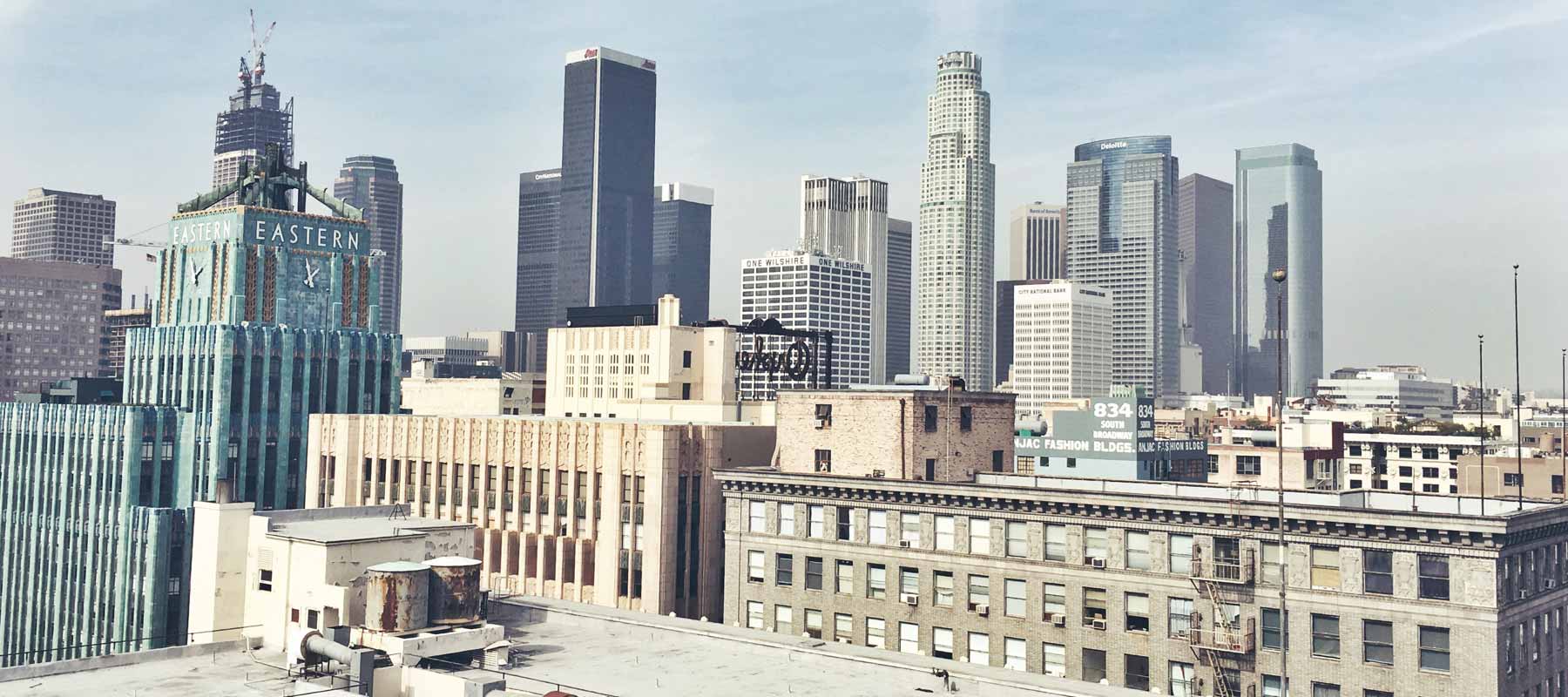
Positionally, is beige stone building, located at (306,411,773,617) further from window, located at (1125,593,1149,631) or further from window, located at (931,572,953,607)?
window, located at (1125,593,1149,631)

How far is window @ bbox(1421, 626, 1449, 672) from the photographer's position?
53.6m

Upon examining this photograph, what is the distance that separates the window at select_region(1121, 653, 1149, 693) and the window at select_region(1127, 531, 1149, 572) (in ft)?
14.4

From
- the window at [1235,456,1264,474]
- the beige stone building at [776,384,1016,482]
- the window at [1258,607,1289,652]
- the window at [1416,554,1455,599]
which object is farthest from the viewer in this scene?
the window at [1235,456,1264,474]

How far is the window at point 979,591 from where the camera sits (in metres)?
67.2

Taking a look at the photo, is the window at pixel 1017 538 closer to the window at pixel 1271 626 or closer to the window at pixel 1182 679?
the window at pixel 1182 679

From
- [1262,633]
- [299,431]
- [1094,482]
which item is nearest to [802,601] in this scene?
[1094,482]

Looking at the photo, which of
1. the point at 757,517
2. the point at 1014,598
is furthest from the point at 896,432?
the point at 1014,598

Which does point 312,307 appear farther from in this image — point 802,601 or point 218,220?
point 802,601

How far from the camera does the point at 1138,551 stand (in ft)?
204

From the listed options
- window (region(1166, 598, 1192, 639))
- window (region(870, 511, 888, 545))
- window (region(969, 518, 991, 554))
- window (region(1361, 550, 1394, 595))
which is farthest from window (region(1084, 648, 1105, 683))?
window (region(870, 511, 888, 545))

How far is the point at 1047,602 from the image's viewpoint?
214 feet

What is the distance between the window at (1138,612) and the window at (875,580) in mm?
14292

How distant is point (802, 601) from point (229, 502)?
31759mm

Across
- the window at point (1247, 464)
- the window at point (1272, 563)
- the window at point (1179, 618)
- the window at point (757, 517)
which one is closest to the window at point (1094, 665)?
the window at point (1179, 618)
